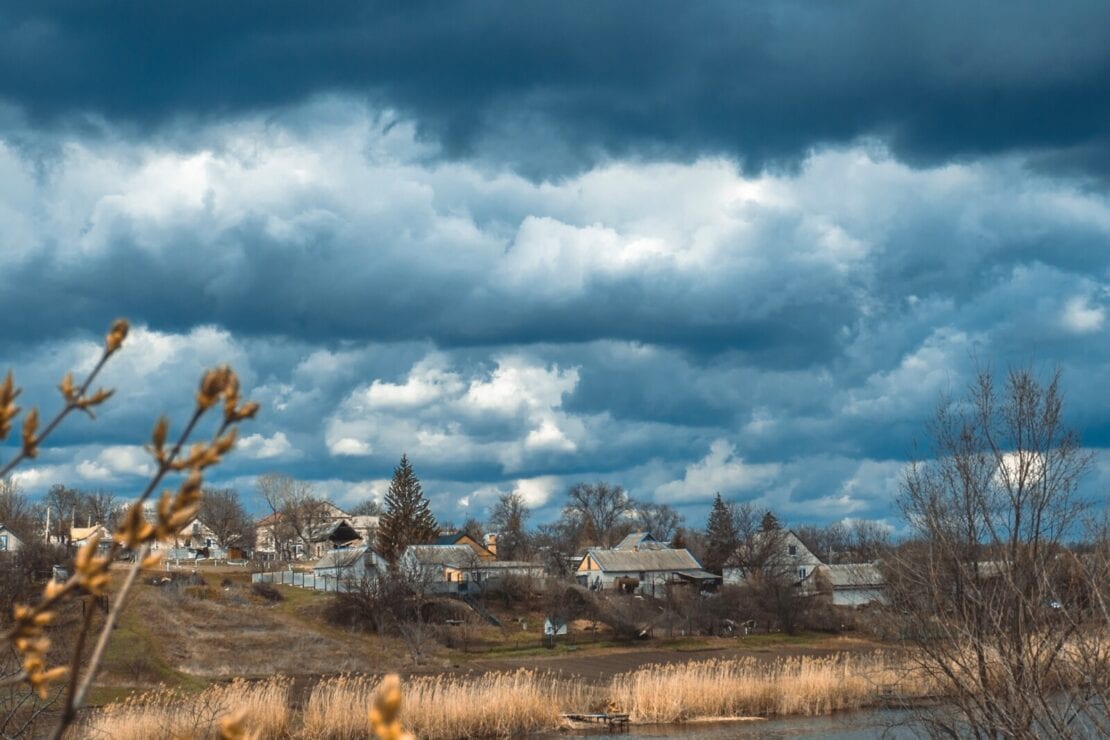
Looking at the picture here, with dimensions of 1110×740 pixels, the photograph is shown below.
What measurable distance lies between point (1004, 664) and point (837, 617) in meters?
58.1

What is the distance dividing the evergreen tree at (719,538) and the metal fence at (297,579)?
33.8 m

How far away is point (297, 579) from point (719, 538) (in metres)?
41.7

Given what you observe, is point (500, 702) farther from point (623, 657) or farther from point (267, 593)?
point (267, 593)

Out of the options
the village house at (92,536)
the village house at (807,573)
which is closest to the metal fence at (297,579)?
the village house at (92,536)

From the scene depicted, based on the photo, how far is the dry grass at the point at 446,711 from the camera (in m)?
26.7

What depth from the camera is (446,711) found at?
94.1 feet

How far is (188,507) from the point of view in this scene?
6.66 ft

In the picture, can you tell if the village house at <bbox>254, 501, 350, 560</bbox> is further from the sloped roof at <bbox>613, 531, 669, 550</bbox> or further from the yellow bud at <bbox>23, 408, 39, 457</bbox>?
the yellow bud at <bbox>23, 408, 39, 457</bbox>

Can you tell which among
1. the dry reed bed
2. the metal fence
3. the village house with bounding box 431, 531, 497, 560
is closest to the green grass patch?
the dry reed bed

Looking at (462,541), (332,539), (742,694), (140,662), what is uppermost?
(332,539)

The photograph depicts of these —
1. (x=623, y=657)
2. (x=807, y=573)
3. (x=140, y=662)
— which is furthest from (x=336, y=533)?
(x=140, y=662)

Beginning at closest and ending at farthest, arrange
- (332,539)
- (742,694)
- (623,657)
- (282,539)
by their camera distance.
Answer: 1. (742,694)
2. (623,657)
3. (332,539)
4. (282,539)

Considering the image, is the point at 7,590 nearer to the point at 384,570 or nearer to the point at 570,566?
the point at 384,570

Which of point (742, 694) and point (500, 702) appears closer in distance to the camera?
point (500, 702)
